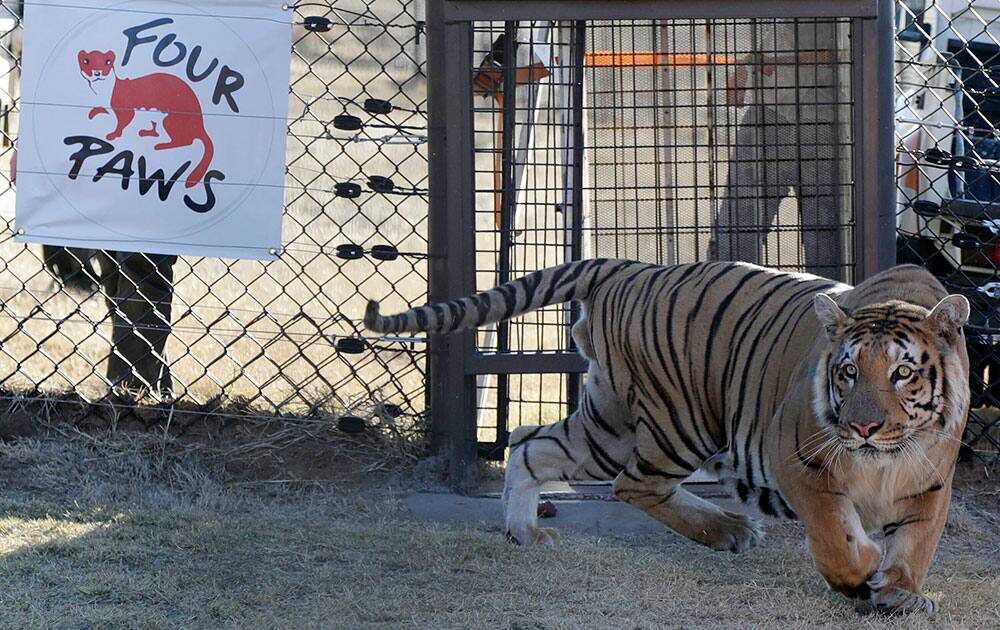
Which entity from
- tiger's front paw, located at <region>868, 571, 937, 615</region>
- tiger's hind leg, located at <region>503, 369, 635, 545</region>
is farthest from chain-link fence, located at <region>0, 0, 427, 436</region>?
tiger's front paw, located at <region>868, 571, 937, 615</region>

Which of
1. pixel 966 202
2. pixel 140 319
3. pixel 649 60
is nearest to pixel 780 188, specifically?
pixel 649 60

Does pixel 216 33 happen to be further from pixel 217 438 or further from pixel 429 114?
pixel 217 438

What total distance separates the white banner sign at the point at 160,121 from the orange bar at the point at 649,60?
46.7 inches

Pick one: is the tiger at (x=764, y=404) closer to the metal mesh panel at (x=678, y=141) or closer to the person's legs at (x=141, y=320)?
the metal mesh panel at (x=678, y=141)

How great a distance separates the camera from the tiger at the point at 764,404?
326 cm

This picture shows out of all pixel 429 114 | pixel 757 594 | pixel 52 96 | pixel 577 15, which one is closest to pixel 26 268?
pixel 52 96

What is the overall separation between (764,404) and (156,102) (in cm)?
258

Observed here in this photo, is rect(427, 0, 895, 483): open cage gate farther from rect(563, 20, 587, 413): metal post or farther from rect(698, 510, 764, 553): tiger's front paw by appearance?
rect(698, 510, 764, 553): tiger's front paw

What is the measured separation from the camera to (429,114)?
4.91 m

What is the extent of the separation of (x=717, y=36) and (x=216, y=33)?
75.0 inches

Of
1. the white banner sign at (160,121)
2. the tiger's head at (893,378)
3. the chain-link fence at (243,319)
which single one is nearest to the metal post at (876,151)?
the tiger's head at (893,378)

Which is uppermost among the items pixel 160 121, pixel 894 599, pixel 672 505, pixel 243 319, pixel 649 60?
pixel 649 60

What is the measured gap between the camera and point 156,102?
16.0 ft

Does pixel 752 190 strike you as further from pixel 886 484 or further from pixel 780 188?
pixel 886 484
